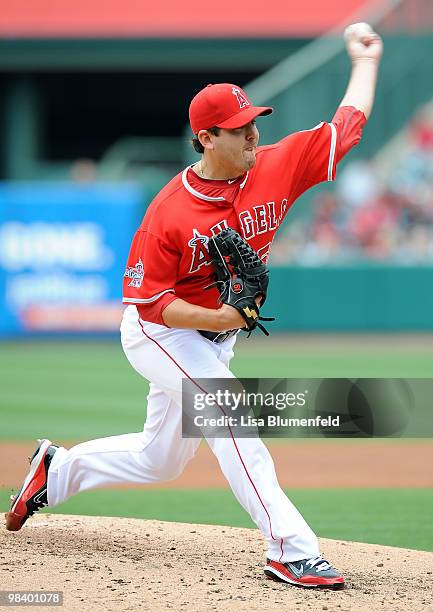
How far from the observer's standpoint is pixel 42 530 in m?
5.22

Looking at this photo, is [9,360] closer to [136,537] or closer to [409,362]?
[409,362]

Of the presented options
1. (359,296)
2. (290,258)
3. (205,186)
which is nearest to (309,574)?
(205,186)

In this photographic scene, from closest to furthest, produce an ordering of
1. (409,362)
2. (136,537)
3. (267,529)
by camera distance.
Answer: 1. (267,529)
2. (136,537)
3. (409,362)

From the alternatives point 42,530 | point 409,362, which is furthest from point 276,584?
point 409,362

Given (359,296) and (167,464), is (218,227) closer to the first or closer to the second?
(167,464)

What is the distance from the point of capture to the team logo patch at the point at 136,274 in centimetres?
435

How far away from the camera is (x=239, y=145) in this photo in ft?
14.4

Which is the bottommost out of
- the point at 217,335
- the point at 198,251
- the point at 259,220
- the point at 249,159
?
the point at 217,335

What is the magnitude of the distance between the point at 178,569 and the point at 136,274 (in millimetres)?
1195

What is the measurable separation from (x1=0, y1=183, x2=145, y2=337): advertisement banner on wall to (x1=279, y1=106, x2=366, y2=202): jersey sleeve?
31.0 feet

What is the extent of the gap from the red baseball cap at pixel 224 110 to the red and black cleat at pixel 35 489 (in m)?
1.61

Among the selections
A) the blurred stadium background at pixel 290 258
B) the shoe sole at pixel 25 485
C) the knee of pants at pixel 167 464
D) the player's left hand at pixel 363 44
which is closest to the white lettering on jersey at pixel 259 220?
the player's left hand at pixel 363 44

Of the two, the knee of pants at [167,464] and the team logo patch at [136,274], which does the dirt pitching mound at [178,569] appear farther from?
the team logo patch at [136,274]

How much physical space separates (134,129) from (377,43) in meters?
20.6
